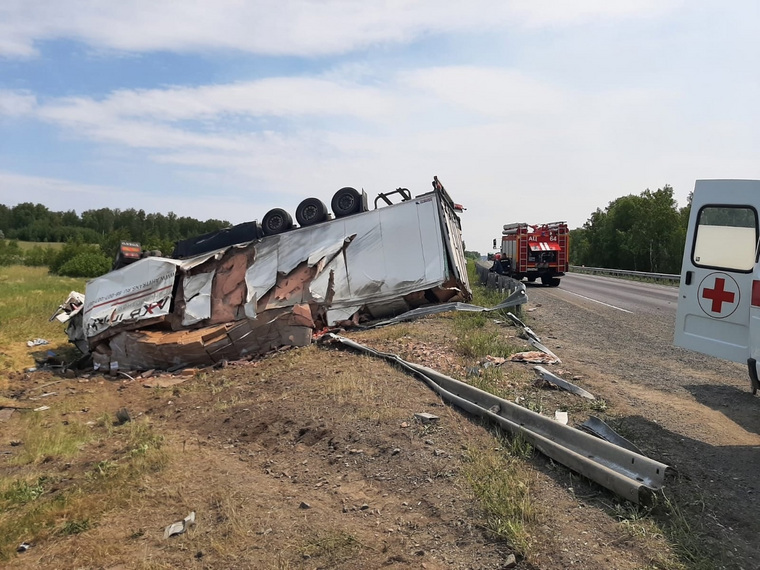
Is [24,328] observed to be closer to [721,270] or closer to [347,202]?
[347,202]

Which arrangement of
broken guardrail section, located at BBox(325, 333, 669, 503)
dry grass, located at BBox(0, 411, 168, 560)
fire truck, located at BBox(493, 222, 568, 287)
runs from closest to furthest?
broken guardrail section, located at BBox(325, 333, 669, 503)
dry grass, located at BBox(0, 411, 168, 560)
fire truck, located at BBox(493, 222, 568, 287)

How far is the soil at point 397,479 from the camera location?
297 cm

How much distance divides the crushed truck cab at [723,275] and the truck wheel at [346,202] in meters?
6.45

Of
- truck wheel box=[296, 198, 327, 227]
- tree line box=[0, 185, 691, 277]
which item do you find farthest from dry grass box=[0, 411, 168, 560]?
tree line box=[0, 185, 691, 277]

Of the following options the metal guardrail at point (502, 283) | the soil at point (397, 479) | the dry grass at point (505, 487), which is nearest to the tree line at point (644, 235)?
the metal guardrail at point (502, 283)

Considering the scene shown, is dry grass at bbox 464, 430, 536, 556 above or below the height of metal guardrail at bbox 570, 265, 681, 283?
above

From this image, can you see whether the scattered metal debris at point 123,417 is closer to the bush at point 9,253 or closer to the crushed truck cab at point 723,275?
the crushed truck cab at point 723,275

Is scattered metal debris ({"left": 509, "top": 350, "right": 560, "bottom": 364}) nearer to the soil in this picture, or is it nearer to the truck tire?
the soil

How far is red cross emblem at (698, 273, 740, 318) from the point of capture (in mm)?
4516

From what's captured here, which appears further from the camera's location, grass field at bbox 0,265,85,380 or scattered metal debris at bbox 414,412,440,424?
grass field at bbox 0,265,85,380

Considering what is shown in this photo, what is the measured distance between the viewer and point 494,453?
3938 millimetres

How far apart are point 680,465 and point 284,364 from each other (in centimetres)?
554

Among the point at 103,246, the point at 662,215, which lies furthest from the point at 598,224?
the point at 103,246

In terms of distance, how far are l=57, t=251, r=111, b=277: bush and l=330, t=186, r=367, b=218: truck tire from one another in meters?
34.2
